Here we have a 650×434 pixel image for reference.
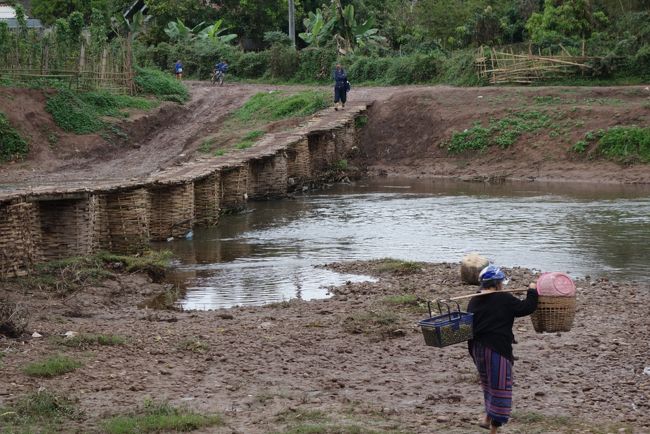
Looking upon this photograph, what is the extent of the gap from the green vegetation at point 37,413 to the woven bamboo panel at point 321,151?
870 inches

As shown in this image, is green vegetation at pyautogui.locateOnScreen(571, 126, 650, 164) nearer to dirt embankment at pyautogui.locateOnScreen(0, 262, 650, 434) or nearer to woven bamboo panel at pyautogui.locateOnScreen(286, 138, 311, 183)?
woven bamboo panel at pyautogui.locateOnScreen(286, 138, 311, 183)

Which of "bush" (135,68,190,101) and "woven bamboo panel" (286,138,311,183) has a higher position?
"bush" (135,68,190,101)

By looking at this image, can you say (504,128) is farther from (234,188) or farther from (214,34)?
(214,34)

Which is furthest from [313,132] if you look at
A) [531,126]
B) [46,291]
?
[46,291]

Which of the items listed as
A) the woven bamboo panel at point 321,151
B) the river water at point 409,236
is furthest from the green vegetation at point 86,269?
the woven bamboo panel at point 321,151

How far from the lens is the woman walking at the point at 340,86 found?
3366 cm

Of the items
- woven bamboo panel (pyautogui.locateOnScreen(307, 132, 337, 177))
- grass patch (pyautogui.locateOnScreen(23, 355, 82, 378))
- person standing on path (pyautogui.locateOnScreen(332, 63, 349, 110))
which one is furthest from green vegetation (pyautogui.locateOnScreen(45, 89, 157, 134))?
grass patch (pyautogui.locateOnScreen(23, 355, 82, 378))

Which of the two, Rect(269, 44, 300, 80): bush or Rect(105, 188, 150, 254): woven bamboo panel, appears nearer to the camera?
Rect(105, 188, 150, 254): woven bamboo panel

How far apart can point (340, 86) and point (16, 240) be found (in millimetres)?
20705

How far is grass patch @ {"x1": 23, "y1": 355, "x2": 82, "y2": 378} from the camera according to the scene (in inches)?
368

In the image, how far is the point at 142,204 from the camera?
18.7 metres

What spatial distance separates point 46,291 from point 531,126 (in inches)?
806

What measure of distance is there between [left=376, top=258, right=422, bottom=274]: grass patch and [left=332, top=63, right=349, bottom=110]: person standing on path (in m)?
17.8

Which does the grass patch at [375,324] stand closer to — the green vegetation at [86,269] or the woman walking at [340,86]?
the green vegetation at [86,269]
